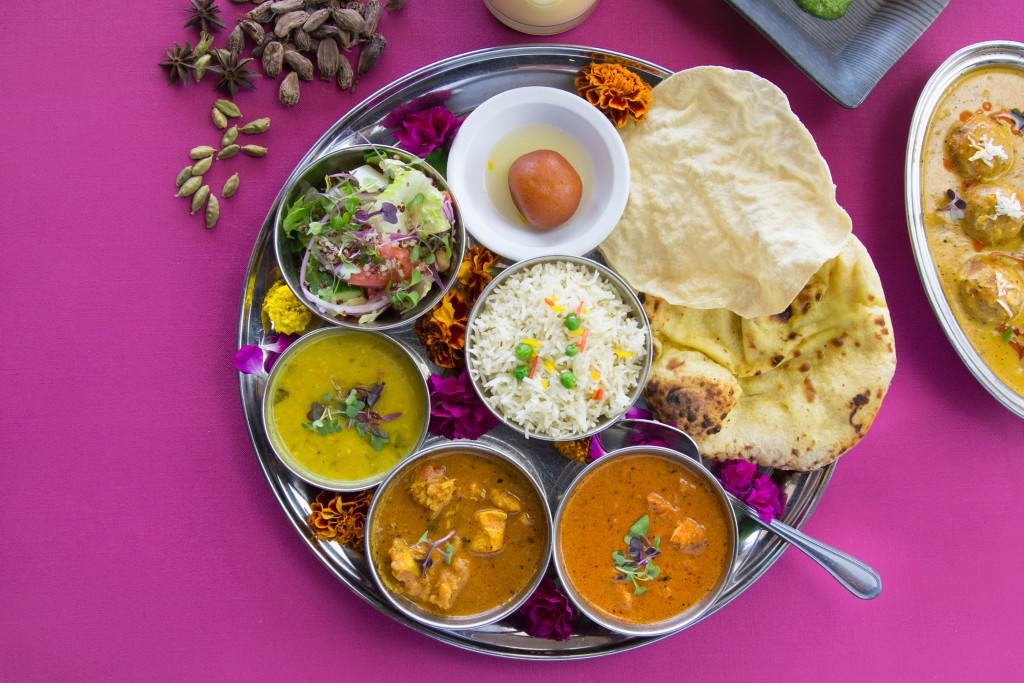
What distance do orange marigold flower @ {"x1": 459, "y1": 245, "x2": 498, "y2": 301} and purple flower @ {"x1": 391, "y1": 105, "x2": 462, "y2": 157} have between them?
373 mm

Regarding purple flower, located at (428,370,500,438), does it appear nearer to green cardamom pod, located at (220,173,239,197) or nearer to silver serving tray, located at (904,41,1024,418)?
green cardamom pod, located at (220,173,239,197)

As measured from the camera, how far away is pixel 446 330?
6.79 feet

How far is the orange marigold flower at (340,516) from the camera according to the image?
2.11 m

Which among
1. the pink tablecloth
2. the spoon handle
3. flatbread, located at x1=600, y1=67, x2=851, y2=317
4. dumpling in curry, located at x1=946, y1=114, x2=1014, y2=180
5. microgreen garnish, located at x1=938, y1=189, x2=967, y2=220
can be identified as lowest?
the pink tablecloth

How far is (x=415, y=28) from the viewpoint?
2.32m

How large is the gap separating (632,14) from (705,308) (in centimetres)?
111

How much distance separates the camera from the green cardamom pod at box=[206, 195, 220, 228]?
2279mm

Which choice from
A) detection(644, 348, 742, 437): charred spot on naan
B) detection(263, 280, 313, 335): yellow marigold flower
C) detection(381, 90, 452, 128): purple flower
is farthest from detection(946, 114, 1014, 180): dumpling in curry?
detection(263, 280, 313, 335): yellow marigold flower

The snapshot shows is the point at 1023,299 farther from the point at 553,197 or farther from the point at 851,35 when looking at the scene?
the point at 553,197

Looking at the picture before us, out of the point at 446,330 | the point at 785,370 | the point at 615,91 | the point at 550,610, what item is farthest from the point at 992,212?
the point at 550,610

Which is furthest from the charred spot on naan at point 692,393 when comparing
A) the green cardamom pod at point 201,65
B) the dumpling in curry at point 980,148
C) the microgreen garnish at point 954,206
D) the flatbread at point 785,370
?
the green cardamom pod at point 201,65

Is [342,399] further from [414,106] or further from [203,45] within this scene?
[203,45]

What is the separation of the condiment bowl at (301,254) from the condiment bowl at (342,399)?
0.09 m

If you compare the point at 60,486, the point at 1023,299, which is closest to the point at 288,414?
the point at 60,486
